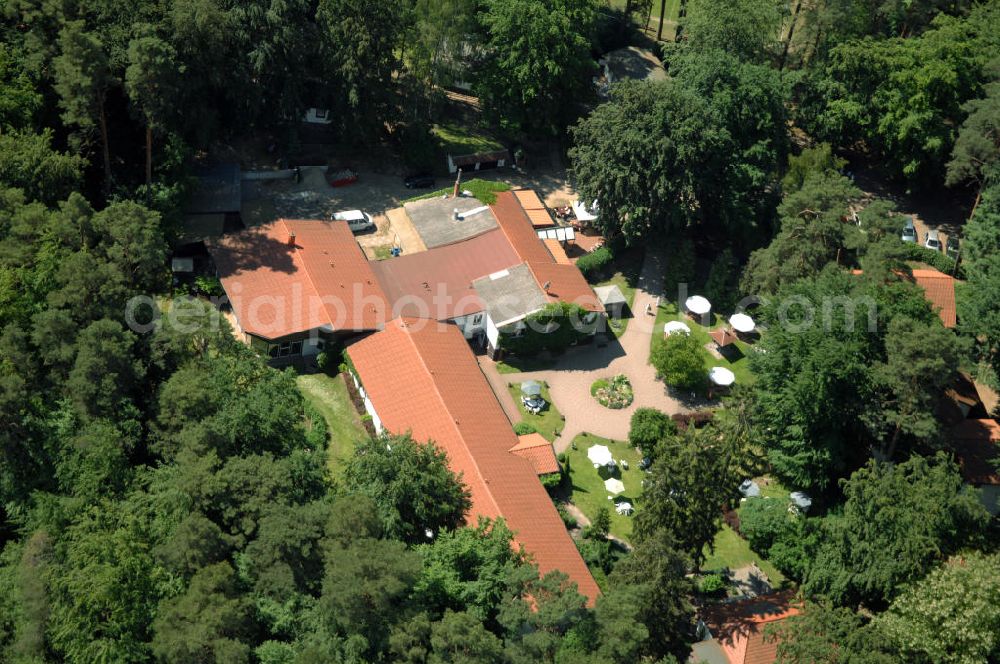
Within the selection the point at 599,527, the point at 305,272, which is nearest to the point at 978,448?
the point at 599,527

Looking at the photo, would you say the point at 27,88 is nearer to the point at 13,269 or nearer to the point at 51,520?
the point at 13,269

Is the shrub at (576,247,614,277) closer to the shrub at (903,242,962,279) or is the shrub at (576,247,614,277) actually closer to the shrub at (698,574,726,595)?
the shrub at (903,242,962,279)

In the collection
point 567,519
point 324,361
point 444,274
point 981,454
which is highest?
point 444,274

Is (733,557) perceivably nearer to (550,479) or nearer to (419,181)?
(550,479)

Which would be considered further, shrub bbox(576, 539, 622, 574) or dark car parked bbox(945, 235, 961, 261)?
dark car parked bbox(945, 235, 961, 261)

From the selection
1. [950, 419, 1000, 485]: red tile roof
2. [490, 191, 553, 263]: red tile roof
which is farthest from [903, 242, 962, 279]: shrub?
[490, 191, 553, 263]: red tile roof

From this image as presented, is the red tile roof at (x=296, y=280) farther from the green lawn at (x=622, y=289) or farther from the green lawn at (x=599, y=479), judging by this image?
the green lawn at (x=622, y=289)
